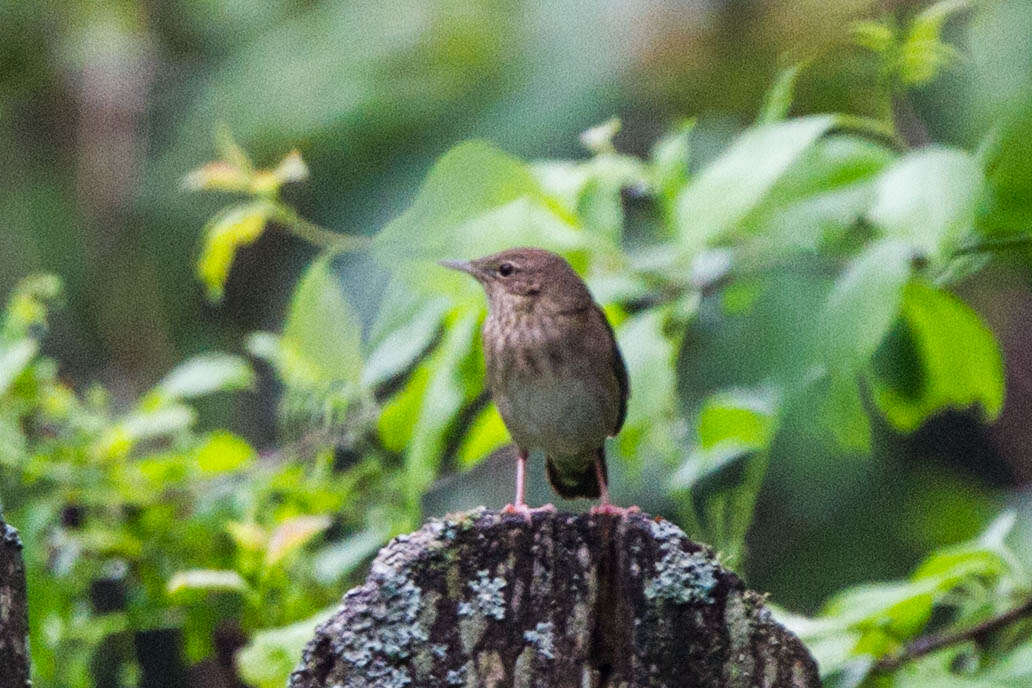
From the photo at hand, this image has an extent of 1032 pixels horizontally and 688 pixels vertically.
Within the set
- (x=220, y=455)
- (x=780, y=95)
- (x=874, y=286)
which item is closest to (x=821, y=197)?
(x=874, y=286)

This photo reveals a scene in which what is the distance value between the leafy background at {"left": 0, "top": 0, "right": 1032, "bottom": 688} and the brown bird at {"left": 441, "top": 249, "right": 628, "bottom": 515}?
0.09m

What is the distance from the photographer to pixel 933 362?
9.39ft

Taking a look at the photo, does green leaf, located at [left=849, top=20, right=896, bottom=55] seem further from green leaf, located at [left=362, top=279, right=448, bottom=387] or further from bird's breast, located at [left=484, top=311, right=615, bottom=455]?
bird's breast, located at [left=484, top=311, right=615, bottom=455]

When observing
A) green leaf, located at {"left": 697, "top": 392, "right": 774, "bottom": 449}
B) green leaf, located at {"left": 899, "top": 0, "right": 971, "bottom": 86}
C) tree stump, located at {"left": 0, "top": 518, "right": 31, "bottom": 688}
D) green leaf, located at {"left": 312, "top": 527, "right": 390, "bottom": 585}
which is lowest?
tree stump, located at {"left": 0, "top": 518, "right": 31, "bottom": 688}

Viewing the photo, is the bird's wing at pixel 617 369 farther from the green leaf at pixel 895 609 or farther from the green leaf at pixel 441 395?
the green leaf at pixel 895 609

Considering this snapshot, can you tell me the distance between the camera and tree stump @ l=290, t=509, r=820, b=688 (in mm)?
1515

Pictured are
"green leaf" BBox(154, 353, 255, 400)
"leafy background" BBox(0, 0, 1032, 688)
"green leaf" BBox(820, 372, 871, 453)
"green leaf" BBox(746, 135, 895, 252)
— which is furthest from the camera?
"green leaf" BBox(154, 353, 255, 400)

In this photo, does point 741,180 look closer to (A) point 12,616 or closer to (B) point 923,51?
(B) point 923,51

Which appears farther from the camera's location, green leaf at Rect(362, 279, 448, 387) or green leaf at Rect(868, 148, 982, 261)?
green leaf at Rect(362, 279, 448, 387)

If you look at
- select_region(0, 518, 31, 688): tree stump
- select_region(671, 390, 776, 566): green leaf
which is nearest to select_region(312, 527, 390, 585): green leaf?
select_region(671, 390, 776, 566): green leaf

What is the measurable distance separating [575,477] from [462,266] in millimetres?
748

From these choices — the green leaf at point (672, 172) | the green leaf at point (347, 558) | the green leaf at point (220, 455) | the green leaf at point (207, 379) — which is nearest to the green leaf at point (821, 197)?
the green leaf at point (672, 172)

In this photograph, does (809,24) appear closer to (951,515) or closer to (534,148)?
(534,148)

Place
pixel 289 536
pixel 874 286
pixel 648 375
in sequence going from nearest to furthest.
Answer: pixel 874 286
pixel 648 375
pixel 289 536
